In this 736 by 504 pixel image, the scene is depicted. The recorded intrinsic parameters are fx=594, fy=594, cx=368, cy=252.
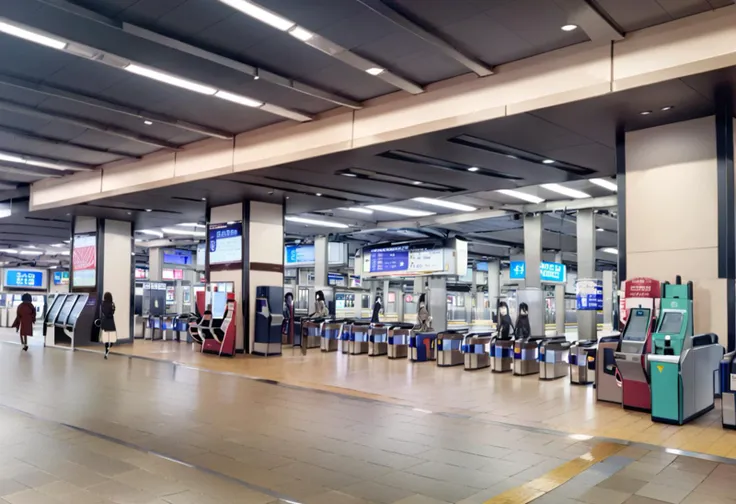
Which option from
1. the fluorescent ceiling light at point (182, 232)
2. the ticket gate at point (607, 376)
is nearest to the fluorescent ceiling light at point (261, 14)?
the ticket gate at point (607, 376)

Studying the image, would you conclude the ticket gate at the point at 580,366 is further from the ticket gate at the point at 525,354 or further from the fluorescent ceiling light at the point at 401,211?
the fluorescent ceiling light at the point at 401,211

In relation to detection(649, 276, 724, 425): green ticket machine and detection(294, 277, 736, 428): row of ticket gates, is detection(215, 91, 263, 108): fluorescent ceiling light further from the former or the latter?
detection(649, 276, 724, 425): green ticket machine

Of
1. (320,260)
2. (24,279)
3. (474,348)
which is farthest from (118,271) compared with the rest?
(24,279)

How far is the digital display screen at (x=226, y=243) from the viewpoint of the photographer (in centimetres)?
1433

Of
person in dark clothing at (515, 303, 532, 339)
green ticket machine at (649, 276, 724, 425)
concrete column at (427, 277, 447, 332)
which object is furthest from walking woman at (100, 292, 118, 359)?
green ticket machine at (649, 276, 724, 425)

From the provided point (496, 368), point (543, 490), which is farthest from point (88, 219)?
point (543, 490)

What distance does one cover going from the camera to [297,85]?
8.47m

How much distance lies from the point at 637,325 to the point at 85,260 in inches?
598

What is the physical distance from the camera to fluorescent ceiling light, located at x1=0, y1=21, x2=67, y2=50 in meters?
6.52

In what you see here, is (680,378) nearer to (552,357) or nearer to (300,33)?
(552,357)

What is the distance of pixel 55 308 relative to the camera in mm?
16984

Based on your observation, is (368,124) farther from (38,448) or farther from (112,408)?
(38,448)

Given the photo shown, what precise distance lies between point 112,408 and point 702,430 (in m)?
7.08

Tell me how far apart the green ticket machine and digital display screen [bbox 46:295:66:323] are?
50.8 ft
